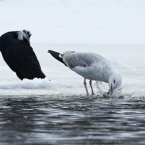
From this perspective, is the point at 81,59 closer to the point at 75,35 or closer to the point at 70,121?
the point at 70,121

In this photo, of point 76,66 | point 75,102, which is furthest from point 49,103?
point 76,66

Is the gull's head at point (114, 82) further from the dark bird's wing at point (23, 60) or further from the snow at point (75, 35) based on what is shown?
the dark bird's wing at point (23, 60)

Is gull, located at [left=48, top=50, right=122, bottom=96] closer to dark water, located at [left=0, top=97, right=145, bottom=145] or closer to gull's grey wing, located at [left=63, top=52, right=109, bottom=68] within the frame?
gull's grey wing, located at [left=63, top=52, right=109, bottom=68]

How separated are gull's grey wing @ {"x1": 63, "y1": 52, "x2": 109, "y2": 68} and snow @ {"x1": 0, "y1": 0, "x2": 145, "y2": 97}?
678mm

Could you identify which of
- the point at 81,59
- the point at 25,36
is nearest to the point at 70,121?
the point at 81,59

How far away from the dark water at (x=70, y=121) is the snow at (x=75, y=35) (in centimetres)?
206

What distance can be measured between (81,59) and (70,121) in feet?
17.3

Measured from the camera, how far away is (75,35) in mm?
39219

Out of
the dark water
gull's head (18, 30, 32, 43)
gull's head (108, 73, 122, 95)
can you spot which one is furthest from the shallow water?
gull's head (18, 30, 32, 43)

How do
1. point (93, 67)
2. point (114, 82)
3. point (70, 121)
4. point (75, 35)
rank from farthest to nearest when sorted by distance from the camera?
point (75, 35)
point (93, 67)
point (114, 82)
point (70, 121)

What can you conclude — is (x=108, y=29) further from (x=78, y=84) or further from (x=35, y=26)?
(x=78, y=84)

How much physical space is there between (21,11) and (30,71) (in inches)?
1407

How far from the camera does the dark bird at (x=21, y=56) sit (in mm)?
14055

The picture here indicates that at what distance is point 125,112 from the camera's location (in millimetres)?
10688
